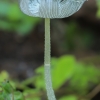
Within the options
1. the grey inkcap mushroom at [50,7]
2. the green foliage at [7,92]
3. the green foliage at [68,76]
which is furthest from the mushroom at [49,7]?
the green foliage at [68,76]

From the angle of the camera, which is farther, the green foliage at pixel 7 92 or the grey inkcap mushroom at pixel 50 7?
the green foliage at pixel 7 92

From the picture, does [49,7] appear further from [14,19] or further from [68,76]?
[14,19]

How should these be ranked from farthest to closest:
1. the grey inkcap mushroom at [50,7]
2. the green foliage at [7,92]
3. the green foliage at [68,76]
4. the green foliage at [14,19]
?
the green foliage at [14,19] < the green foliage at [68,76] < the green foliage at [7,92] < the grey inkcap mushroom at [50,7]

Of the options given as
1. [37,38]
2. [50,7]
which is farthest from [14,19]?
[50,7]

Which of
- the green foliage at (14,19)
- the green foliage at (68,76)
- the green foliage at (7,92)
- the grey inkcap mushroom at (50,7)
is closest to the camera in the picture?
the grey inkcap mushroom at (50,7)

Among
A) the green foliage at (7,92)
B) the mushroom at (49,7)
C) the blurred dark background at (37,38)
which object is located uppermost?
the mushroom at (49,7)

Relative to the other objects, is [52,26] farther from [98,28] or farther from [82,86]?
[82,86]

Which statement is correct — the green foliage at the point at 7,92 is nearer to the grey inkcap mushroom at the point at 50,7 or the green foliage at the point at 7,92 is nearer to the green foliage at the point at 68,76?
the grey inkcap mushroom at the point at 50,7
